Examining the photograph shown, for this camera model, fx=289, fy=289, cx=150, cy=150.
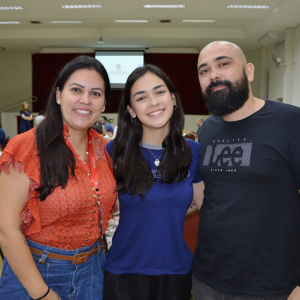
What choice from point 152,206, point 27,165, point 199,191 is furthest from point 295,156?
point 27,165

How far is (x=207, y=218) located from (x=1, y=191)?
3.22ft

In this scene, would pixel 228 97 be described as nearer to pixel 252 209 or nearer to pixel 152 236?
pixel 252 209

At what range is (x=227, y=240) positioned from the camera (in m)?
1.41

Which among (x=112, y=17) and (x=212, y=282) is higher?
(x=112, y=17)

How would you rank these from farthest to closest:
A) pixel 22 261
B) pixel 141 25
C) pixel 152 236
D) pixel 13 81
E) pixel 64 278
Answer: pixel 13 81, pixel 141 25, pixel 152 236, pixel 64 278, pixel 22 261

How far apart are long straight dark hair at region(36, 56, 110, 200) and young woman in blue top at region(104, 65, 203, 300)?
320mm

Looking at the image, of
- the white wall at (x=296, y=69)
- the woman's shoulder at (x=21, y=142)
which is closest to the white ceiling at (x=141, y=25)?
the white wall at (x=296, y=69)

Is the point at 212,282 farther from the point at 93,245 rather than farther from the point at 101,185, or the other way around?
the point at 101,185

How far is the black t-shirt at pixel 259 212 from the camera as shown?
1.36 meters

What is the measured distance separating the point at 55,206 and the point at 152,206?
48cm

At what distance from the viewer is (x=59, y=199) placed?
1.31 meters

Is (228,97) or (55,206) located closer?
(55,206)

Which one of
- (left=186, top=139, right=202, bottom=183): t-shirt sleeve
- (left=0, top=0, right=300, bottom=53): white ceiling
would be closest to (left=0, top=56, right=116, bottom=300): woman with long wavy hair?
(left=186, top=139, right=202, bottom=183): t-shirt sleeve

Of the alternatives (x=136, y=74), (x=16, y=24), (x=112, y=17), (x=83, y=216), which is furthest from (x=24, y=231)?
(x=16, y=24)
